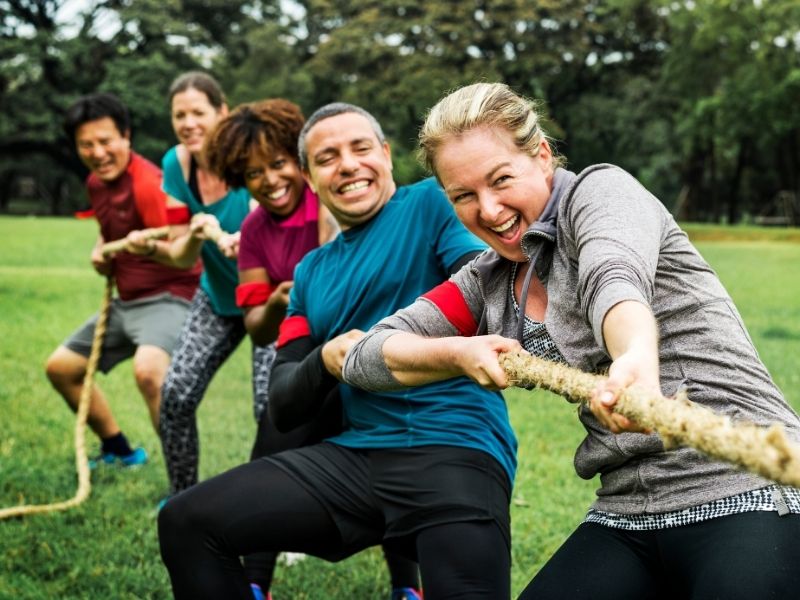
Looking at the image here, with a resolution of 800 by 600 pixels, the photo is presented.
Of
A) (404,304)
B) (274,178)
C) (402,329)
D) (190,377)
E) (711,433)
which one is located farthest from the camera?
(190,377)

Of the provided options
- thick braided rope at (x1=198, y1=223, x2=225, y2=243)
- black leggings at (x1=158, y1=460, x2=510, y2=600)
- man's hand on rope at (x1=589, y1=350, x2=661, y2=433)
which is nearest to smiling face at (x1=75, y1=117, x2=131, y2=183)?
thick braided rope at (x1=198, y1=223, x2=225, y2=243)

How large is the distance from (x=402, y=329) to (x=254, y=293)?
1.67 meters

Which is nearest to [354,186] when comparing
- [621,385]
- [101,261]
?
[621,385]

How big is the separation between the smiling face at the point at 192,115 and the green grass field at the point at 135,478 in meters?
2.06

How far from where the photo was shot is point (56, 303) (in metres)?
13.8

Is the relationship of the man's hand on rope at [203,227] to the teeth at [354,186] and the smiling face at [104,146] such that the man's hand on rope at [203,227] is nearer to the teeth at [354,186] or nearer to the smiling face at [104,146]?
the smiling face at [104,146]

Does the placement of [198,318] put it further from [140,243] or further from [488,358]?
[488,358]

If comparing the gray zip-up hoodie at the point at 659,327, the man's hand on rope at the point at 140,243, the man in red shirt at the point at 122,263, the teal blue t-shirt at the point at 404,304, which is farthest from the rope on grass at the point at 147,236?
the gray zip-up hoodie at the point at 659,327

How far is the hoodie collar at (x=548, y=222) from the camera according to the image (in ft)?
8.02

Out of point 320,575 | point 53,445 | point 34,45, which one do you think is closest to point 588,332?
point 320,575

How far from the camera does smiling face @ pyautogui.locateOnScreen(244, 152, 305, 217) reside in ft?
14.0

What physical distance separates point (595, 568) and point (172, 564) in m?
1.30

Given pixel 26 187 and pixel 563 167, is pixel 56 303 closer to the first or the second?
pixel 563 167

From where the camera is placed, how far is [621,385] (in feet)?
5.92
